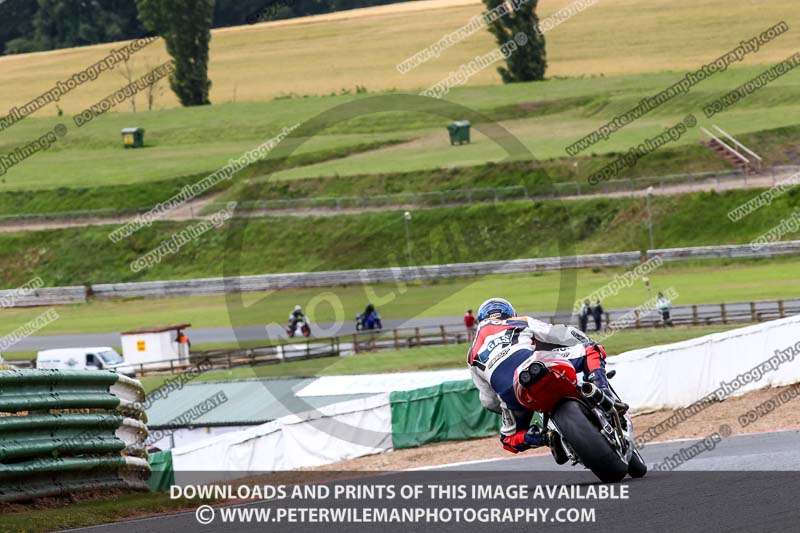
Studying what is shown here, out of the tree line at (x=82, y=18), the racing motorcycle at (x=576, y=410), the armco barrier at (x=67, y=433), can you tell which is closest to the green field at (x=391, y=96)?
the tree line at (x=82, y=18)

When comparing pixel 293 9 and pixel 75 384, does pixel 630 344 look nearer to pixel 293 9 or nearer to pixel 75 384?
pixel 75 384

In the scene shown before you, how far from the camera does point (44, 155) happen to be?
89.4 metres

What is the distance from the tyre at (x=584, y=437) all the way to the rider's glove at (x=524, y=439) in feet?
1.67

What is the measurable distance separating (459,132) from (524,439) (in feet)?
222

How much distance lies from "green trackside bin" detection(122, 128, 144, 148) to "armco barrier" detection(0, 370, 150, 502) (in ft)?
262

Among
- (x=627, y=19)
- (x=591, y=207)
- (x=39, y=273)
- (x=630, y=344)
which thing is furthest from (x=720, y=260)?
(x=627, y=19)

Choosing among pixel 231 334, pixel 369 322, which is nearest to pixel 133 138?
pixel 231 334

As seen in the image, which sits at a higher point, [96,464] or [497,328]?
[497,328]

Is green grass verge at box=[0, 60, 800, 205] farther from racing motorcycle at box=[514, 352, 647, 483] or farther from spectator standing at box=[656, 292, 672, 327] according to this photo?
racing motorcycle at box=[514, 352, 647, 483]

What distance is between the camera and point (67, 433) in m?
10.7

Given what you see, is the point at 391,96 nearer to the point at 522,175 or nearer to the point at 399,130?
the point at 399,130

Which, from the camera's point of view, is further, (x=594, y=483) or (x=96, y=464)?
(x=96, y=464)

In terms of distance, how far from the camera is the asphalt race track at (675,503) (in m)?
7.13

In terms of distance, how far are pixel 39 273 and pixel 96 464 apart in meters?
54.0
